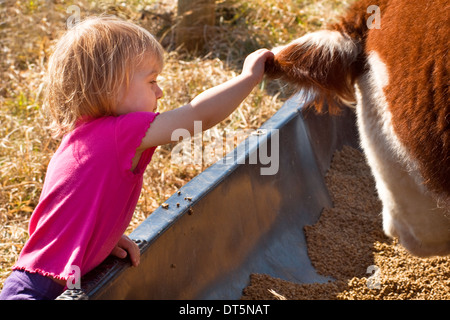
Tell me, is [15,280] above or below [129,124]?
below

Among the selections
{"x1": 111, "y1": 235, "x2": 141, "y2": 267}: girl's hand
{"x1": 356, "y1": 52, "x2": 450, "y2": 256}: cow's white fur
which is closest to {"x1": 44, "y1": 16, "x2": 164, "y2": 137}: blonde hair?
{"x1": 111, "y1": 235, "x2": 141, "y2": 267}: girl's hand

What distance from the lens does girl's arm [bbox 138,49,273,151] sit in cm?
180

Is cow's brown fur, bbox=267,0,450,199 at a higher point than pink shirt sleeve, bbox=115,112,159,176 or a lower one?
higher

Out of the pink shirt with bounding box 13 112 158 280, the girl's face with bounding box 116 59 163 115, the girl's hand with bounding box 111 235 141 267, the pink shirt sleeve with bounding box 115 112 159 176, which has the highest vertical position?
the girl's face with bounding box 116 59 163 115

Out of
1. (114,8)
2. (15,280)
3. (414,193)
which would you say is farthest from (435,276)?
(114,8)

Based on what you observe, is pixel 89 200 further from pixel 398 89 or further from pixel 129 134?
pixel 398 89

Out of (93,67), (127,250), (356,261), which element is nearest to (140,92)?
(93,67)

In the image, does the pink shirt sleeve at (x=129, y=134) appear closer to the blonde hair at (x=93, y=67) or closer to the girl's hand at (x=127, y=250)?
the blonde hair at (x=93, y=67)

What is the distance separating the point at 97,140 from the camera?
182 centimetres

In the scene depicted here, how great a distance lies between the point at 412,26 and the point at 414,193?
58 cm

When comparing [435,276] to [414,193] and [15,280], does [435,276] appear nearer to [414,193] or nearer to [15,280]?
[414,193]

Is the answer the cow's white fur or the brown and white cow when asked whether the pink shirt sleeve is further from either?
the cow's white fur

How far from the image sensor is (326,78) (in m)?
2.00

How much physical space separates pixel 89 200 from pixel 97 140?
0.18 metres
